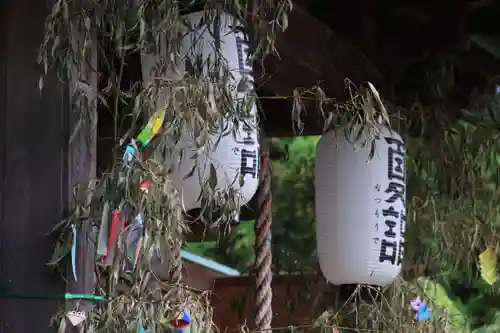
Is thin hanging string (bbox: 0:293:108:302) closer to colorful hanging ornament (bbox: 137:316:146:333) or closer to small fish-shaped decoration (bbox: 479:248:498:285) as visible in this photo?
colorful hanging ornament (bbox: 137:316:146:333)

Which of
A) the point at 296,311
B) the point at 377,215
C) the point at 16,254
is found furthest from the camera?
the point at 296,311

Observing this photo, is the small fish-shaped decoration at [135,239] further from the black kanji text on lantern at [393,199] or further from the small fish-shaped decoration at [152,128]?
the black kanji text on lantern at [393,199]

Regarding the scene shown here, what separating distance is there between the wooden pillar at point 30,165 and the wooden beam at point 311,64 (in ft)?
3.69

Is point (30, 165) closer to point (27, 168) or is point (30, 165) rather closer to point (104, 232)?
point (27, 168)

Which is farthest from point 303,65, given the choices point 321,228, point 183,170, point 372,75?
point 183,170

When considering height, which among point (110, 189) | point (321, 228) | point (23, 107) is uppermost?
point (23, 107)

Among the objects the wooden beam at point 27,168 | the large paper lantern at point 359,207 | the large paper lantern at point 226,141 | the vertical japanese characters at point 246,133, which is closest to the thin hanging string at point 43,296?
the wooden beam at point 27,168

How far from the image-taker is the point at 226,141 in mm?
1978

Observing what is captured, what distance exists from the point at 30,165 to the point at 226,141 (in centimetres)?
47

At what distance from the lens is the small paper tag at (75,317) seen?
1607 millimetres

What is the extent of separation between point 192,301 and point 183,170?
1.19ft

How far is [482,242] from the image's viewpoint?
336 cm

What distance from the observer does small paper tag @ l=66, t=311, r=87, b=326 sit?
161 centimetres

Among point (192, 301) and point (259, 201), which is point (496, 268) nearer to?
point (259, 201)
